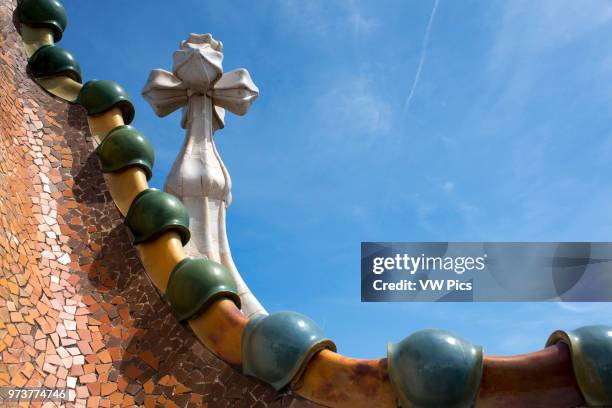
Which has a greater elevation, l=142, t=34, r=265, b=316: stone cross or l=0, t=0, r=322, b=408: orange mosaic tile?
l=142, t=34, r=265, b=316: stone cross

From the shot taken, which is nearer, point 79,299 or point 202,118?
point 79,299

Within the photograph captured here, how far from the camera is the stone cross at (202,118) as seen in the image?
613 cm

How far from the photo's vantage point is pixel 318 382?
3.09m

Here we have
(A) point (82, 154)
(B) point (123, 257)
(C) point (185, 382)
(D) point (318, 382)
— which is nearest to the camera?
(D) point (318, 382)

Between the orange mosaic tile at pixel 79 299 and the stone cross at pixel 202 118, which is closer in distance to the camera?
the orange mosaic tile at pixel 79 299

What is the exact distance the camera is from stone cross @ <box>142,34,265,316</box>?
6.13 metres

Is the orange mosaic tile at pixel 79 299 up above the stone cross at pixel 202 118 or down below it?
below

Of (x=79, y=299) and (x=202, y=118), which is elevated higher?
(x=202, y=118)

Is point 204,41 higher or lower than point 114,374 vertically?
higher

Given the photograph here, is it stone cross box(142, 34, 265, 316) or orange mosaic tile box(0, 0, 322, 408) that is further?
stone cross box(142, 34, 265, 316)

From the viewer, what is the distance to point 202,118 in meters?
6.68

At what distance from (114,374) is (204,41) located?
13.9ft

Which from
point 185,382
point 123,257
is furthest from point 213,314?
point 123,257

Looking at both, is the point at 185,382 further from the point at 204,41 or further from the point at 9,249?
the point at 204,41
